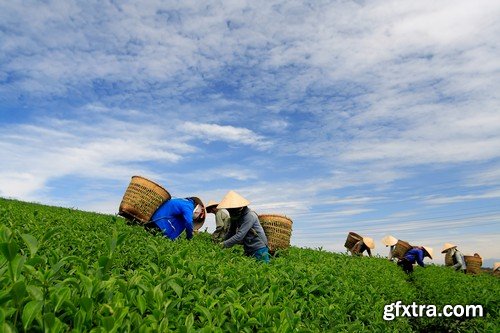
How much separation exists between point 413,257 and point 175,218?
12.0 metres

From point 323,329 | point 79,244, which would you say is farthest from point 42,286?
point 79,244

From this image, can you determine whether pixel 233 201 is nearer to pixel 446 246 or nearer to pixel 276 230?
pixel 276 230

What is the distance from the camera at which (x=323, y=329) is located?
3396 millimetres

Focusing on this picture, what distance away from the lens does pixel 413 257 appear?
55.6 ft

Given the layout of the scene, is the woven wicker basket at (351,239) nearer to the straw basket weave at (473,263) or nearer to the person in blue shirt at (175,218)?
the straw basket weave at (473,263)

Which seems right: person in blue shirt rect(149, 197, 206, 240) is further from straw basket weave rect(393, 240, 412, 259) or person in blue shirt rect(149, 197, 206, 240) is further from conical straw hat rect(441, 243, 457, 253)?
conical straw hat rect(441, 243, 457, 253)

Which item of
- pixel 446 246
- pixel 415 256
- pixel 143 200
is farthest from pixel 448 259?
pixel 143 200

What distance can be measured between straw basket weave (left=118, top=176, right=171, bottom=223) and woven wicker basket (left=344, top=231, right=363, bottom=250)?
12595 millimetres

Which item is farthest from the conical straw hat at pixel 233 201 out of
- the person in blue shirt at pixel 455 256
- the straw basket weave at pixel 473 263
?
the straw basket weave at pixel 473 263

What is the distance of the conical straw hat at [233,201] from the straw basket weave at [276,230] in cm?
192

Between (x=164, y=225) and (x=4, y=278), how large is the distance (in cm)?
636

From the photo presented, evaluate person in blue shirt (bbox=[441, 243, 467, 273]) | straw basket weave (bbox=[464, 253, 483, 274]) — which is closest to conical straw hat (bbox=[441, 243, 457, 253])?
person in blue shirt (bbox=[441, 243, 467, 273])

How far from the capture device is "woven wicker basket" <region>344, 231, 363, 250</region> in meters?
18.8

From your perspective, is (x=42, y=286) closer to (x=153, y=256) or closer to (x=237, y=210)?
(x=153, y=256)
